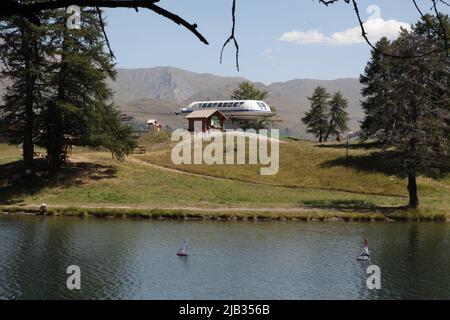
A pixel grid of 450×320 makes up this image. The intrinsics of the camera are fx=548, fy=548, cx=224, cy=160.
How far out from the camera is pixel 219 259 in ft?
107

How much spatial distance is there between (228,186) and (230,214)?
1548 cm

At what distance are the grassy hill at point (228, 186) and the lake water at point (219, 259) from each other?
7234 millimetres

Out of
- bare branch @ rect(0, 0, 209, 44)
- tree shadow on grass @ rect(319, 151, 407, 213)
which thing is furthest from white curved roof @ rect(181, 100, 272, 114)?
bare branch @ rect(0, 0, 209, 44)

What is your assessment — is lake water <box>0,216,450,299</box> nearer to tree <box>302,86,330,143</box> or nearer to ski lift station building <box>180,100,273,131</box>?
ski lift station building <box>180,100,273,131</box>

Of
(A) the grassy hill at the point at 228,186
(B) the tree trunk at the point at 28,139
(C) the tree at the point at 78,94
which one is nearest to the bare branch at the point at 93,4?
(A) the grassy hill at the point at 228,186

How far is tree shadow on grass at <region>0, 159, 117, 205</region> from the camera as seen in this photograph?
192ft

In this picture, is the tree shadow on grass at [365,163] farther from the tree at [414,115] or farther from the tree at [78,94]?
the tree at [78,94]

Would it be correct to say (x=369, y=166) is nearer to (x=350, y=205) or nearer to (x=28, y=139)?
(x=350, y=205)

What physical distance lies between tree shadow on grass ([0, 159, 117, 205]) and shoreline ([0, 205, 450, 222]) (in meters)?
7.47

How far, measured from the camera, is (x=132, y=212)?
49250 mm

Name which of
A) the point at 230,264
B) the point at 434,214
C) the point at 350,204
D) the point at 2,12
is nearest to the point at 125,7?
the point at 2,12

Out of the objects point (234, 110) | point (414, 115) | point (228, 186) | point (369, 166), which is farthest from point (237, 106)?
point (414, 115)

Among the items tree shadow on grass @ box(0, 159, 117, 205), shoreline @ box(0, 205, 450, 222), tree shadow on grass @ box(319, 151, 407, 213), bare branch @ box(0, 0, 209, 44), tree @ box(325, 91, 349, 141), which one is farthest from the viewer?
tree @ box(325, 91, 349, 141)

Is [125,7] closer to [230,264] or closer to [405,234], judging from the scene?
[230,264]
